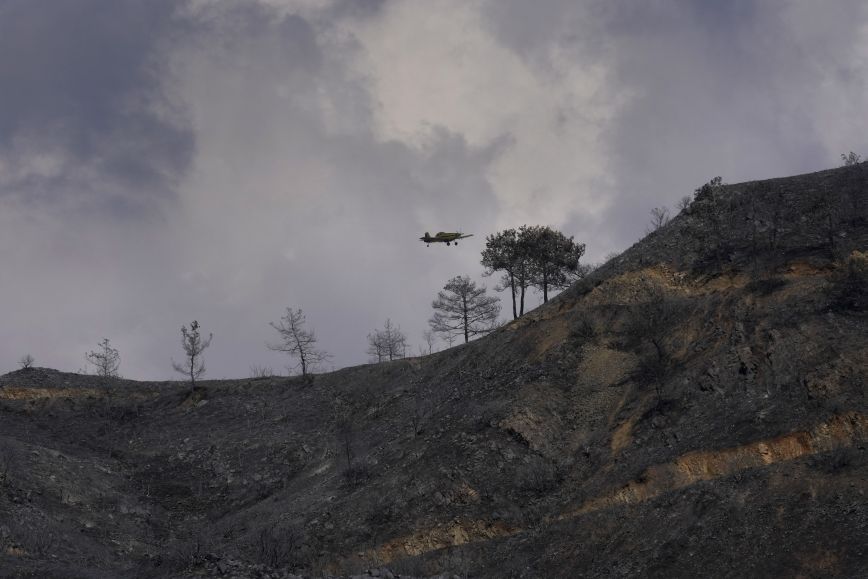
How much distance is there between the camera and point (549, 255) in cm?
5981

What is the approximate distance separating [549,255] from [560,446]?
91.6 ft

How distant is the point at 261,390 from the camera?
58.5m

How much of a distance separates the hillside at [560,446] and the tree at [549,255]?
992 cm

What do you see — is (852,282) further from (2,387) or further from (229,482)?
(2,387)

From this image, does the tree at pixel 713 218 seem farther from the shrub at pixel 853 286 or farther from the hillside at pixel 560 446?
the shrub at pixel 853 286

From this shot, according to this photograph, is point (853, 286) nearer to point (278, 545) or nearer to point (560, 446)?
point (560, 446)

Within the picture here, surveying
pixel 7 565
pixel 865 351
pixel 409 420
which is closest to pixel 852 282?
pixel 865 351

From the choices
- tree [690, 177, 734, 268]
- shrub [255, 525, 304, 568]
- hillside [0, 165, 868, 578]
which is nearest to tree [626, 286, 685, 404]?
hillside [0, 165, 868, 578]

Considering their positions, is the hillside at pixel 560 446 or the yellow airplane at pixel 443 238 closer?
the hillside at pixel 560 446

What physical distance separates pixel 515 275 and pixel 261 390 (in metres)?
22.6

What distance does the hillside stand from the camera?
78.1ft

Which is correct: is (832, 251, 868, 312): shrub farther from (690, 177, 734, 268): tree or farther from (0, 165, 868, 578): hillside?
(690, 177, 734, 268): tree

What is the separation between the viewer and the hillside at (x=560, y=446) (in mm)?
23812

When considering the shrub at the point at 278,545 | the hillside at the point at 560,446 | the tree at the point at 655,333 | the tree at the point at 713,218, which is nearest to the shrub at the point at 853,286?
the hillside at the point at 560,446
